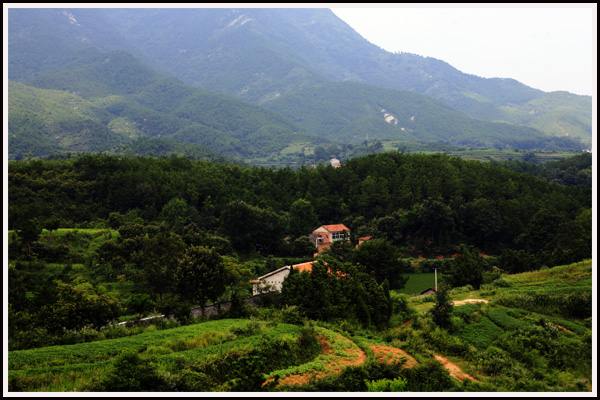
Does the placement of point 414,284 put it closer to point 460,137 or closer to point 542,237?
point 542,237

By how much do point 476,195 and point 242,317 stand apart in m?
28.7

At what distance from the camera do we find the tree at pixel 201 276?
16.6 m

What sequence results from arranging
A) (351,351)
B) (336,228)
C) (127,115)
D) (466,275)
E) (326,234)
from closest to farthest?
(351,351), (466,275), (326,234), (336,228), (127,115)

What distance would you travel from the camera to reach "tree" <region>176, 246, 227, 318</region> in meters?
16.6

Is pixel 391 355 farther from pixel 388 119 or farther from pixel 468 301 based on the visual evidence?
pixel 388 119

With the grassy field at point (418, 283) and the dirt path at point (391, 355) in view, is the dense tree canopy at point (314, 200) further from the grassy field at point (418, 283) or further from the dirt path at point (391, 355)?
the dirt path at point (391, 355)

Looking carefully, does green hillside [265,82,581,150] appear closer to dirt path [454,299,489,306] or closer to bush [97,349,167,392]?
dirt path [454,299,489,306]

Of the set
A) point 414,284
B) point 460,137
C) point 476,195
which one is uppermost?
point 460,137

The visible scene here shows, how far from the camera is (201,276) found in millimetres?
16609

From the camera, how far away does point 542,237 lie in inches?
→ 1251

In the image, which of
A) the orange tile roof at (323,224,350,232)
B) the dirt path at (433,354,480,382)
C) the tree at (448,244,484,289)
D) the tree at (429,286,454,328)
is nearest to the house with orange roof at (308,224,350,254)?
the orange tile roof at (323,224,350,232)

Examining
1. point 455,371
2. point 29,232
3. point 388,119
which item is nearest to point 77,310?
point 455,371

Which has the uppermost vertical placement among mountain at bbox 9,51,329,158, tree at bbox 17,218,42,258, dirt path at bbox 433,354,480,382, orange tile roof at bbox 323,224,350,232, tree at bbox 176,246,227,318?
mountain at bbox 9,51,329,158

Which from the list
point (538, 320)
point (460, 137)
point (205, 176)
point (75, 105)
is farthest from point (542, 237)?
point (460, 137)
